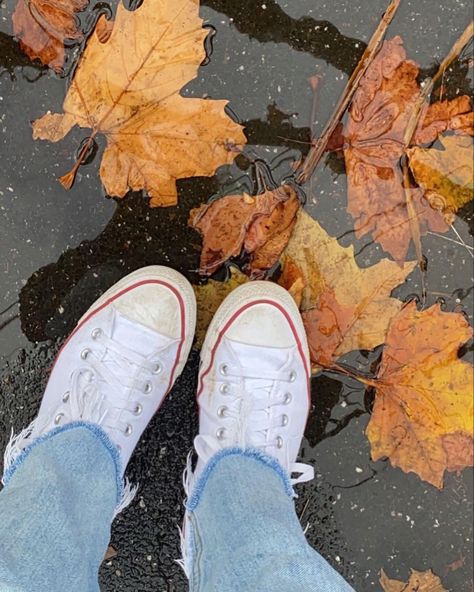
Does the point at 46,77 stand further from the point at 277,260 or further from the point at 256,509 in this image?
the point at 256,509

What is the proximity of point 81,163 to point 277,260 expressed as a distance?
0.50 metres

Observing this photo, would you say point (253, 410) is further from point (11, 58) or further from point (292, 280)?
point (11, 58)

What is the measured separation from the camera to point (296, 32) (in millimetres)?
1238

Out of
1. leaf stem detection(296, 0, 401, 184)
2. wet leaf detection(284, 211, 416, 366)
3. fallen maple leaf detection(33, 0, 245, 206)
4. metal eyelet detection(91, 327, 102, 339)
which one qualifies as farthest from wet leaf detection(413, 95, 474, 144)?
metal eyelet detection(91, 327, 102, 339)

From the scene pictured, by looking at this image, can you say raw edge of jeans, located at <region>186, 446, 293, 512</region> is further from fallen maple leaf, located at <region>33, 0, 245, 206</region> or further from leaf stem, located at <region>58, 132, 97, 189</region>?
leaf stem, located at <region>58, 132, 97, 189</region>

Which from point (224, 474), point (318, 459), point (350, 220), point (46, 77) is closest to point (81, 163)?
point (46, 77)

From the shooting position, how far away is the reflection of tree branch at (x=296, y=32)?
4.03 feet

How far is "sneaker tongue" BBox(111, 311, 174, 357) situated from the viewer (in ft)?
4.13

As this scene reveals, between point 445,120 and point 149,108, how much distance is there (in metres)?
0.66

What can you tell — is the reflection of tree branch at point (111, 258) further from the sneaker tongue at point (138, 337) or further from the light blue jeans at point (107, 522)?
the light blue jeans at point (107, 522)

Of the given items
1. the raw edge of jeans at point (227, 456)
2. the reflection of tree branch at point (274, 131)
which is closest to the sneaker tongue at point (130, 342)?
the raw edge of jeans at point (227, 456)

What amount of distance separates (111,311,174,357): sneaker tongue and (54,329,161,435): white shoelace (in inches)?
0.6

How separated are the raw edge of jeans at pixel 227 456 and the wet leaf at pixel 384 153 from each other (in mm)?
541

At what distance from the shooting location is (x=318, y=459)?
1.37m
